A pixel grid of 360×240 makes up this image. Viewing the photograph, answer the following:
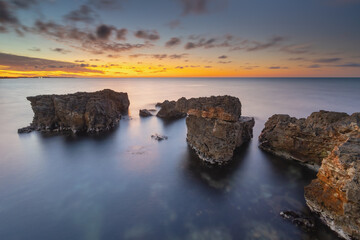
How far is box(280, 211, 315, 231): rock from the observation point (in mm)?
11562

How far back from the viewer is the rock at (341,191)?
9.89 m

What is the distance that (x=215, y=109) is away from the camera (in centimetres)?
1911

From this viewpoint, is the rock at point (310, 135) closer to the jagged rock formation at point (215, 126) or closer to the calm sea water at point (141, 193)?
the calm sea water at point (141, 193)

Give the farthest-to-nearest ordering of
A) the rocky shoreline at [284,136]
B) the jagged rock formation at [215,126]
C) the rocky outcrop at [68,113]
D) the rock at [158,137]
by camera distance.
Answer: the rocky outcrop at [68,113] → the rock at [158,137] → the jagged rock formation at [215,126] → the rocky shoreline at [284,136]

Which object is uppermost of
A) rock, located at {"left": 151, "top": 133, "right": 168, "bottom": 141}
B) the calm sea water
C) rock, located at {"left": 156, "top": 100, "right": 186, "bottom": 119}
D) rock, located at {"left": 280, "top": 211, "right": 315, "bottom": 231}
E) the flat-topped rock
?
the flat-topped rock

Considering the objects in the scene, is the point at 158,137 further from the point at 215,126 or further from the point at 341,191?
the point at 341,191

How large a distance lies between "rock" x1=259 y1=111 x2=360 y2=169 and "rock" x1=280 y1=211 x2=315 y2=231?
667cm

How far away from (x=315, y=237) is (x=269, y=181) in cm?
620

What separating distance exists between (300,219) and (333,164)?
435cm

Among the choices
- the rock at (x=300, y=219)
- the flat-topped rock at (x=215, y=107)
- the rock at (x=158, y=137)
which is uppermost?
the flat-topped rock at (x=215, y=107)

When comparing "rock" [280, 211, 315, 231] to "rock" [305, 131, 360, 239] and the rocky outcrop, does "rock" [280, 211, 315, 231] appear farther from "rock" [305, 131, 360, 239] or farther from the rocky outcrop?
the rocky outcrop

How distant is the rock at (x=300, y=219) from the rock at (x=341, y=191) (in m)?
0.90

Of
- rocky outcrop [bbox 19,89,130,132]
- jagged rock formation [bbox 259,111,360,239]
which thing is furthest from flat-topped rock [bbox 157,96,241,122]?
Result: rocky outcrop [bbox 19,89,130,132]

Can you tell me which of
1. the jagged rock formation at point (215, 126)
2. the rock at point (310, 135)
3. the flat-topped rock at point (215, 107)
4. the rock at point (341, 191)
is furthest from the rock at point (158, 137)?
the rock at point (341, 191)
